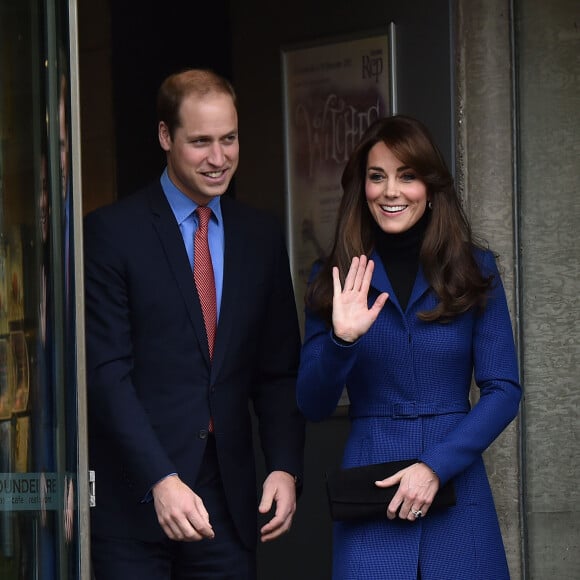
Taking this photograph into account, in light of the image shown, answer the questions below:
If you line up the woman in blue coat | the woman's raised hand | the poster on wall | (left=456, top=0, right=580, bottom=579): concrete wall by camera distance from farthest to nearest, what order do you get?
the poster on wall < (left=456, top=0, right=580, bottom=579): concrete wall < the woman in blue coat < the woman's raised hand

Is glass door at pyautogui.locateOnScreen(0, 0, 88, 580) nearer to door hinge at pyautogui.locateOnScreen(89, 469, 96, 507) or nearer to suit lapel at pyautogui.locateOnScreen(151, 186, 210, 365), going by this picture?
door hinge at pyautogui.locateOnScreen(89, 469, 96, 507)

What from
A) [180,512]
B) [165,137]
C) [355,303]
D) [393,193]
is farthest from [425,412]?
[165,137]

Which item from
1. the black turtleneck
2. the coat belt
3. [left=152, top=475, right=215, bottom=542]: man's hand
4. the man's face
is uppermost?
the man's face

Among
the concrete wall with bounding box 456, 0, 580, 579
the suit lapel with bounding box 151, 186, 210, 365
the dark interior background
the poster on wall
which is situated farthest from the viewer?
the poster on wall

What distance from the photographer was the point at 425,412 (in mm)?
4152

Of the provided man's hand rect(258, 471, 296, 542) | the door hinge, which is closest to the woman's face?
man's hand rect(258, 471, 296, 542)

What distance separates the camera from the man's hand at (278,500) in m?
4.32

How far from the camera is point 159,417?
4.35 meters

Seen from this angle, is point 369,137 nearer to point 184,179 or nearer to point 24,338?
point 184,179

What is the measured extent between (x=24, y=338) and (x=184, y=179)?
0.68m

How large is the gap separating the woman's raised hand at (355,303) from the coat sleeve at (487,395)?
0.34m

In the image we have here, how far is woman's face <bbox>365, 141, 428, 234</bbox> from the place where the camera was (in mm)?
4266

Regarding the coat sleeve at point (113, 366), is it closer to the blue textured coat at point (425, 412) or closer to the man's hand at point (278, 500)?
the man's hand at point (278, 500)

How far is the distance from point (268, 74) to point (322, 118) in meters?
0.41
